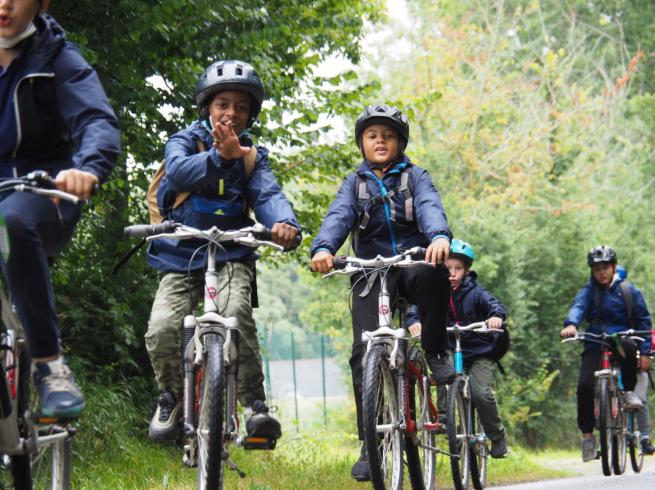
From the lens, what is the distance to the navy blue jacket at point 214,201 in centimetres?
625

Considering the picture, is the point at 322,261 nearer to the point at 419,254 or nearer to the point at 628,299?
the point at 419,254

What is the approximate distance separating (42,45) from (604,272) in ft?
31.2

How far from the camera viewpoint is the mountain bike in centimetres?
887

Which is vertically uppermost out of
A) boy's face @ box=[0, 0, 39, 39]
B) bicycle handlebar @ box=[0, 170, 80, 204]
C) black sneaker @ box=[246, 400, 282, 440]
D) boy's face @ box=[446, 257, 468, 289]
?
boy's face @ box=[0, 0, 39, 39]

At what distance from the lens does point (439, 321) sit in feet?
24.2

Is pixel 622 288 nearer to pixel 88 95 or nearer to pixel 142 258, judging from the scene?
pixel 142 258

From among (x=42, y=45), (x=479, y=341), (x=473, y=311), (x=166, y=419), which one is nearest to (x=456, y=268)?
(x=473, y=311)

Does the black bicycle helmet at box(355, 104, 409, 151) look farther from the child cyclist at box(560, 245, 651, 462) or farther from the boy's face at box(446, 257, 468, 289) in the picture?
the child cyclist at box(560, 245, 651, 462)

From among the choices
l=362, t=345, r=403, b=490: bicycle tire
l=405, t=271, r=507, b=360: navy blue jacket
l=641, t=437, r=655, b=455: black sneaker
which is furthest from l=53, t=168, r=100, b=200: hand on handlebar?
l=641, t=437, r=655, b=455: black sneaker

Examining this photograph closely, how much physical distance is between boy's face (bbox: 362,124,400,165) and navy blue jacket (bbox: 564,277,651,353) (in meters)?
5.79

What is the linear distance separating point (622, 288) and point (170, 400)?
7.97m

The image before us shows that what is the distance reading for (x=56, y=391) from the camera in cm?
435

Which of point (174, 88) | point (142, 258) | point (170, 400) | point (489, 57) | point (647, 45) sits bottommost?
point (170, 400)

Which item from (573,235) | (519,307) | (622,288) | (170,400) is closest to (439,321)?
(170,400)
